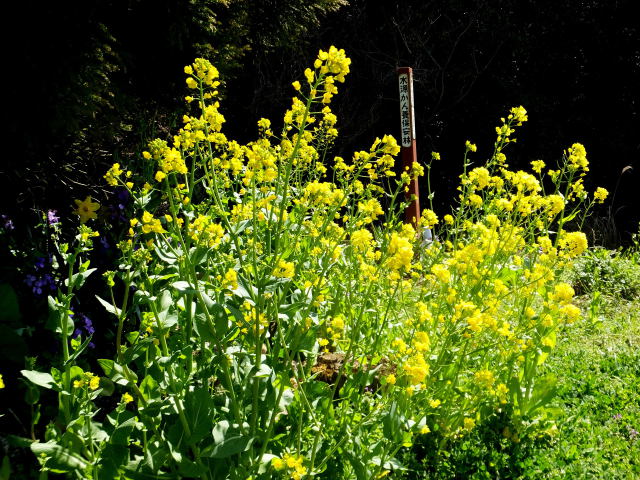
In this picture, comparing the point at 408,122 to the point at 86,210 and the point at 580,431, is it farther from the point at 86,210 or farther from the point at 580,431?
the point at 86,210

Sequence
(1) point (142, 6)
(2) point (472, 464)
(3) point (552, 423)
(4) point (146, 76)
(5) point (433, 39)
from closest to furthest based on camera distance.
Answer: (2) point (472, 464) < (3) point (552, 423) < (1) point (142, 6) < (4) point (146, 76) < (5) point (433, 39)

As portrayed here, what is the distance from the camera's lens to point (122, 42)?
142 inches

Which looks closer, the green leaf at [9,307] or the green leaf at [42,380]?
the green leaf at [42,380]

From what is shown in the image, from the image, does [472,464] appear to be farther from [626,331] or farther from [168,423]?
[626,331]

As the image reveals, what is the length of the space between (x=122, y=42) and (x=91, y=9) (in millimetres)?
530

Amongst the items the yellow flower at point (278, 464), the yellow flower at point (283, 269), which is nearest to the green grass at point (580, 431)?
the yellow flower at point (278, 464)

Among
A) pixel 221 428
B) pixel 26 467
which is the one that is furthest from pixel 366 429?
pixel 26 467

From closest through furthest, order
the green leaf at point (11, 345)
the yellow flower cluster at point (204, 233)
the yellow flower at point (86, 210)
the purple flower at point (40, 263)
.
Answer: the yellow flower cluster at point (204, 233) → the yellow flower at point (86, 210) → the green leaf at point (11, 345) → the purple flower at point (40, 263)

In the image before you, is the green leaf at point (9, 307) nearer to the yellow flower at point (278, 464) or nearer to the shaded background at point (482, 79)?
the yellow flower at point (278, 464)

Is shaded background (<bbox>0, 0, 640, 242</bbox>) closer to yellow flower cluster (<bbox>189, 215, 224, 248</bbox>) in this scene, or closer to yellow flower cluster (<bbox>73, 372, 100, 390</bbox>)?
yellow flower cluster (<bbox>189, 215, 224, 248</bbox>)

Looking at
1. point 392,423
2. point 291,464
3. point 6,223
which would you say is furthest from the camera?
point 6,223

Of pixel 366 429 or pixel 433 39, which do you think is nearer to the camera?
pixel 366 429

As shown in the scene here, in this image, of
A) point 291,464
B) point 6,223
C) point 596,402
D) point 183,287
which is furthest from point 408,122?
point 291,464

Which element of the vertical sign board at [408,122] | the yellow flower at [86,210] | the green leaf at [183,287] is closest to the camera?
the green leaf at [183,287]
